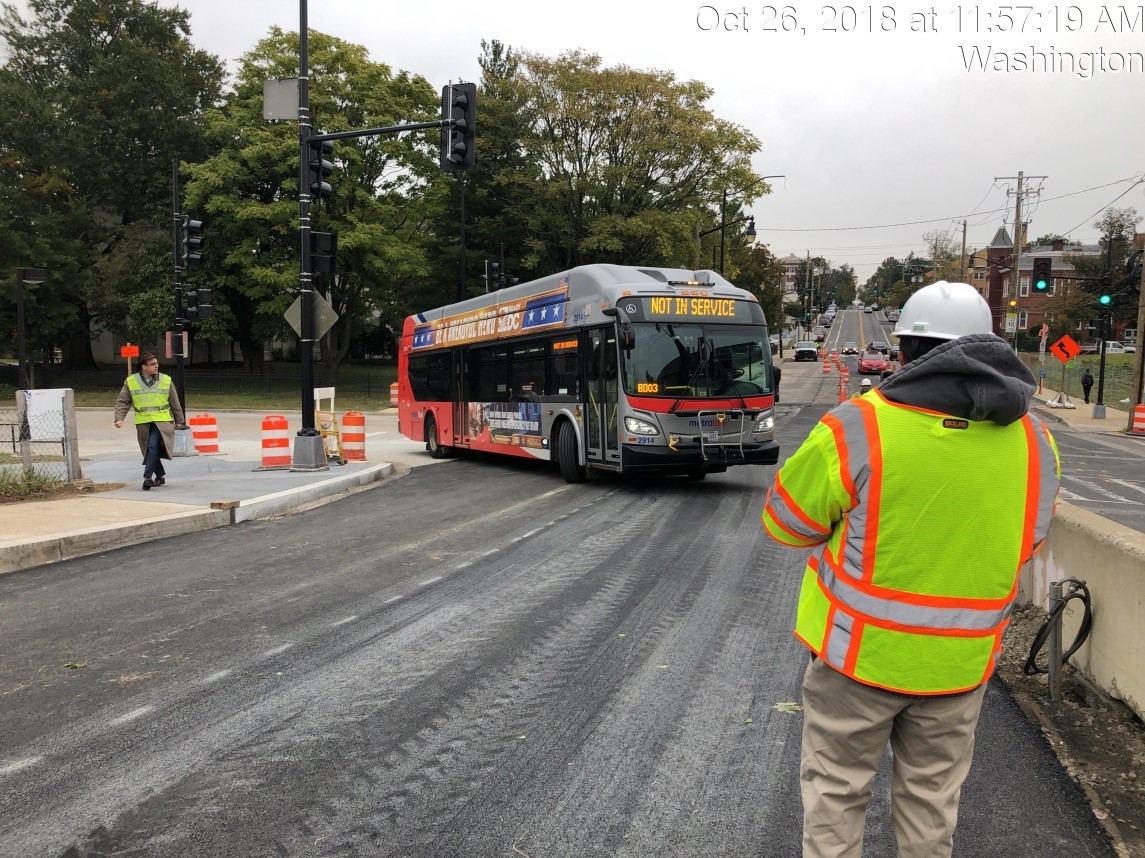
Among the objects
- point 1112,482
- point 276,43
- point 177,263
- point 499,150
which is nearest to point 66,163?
point 276,43

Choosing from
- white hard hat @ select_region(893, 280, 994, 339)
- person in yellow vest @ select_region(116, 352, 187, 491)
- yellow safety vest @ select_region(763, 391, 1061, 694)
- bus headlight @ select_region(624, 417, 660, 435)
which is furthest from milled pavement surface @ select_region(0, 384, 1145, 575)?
white hard hat @ select_region(893, 280, 994, 339)

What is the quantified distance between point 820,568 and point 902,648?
1.07 feet

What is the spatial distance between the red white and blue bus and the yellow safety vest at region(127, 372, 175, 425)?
5789mm

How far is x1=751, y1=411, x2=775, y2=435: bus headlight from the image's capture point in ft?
43.4

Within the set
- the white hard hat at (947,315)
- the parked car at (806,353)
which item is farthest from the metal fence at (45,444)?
the parked car at (806,353)

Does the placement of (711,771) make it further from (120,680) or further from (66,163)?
(66,163)

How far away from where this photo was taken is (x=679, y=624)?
6.26m

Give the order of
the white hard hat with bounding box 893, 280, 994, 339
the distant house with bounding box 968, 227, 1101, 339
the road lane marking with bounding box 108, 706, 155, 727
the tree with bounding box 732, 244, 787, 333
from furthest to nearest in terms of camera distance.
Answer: the distant house with bounding box 968, 227, 1101, 339, the tree with bounding box 732, 244, 787, 333, the road lane marking with bounding box 108, 706, 155, 727, the white hard hat with bounding box 893, 280, 994, 339

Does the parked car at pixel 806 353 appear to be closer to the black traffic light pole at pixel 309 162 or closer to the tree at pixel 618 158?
the tree at pixel 618 158

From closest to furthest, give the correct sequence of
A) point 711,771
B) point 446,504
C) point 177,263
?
point 711,771 < point 446,504 < point 177,263

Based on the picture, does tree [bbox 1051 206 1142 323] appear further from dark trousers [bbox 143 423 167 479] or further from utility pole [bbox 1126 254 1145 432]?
dark trousers [bbox 143 423 167 479]

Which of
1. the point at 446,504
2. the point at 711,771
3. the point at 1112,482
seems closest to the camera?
the point at 711,771

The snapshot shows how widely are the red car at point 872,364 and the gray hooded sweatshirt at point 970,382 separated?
55555 millimetres

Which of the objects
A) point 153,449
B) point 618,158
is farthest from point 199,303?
point 618,158
